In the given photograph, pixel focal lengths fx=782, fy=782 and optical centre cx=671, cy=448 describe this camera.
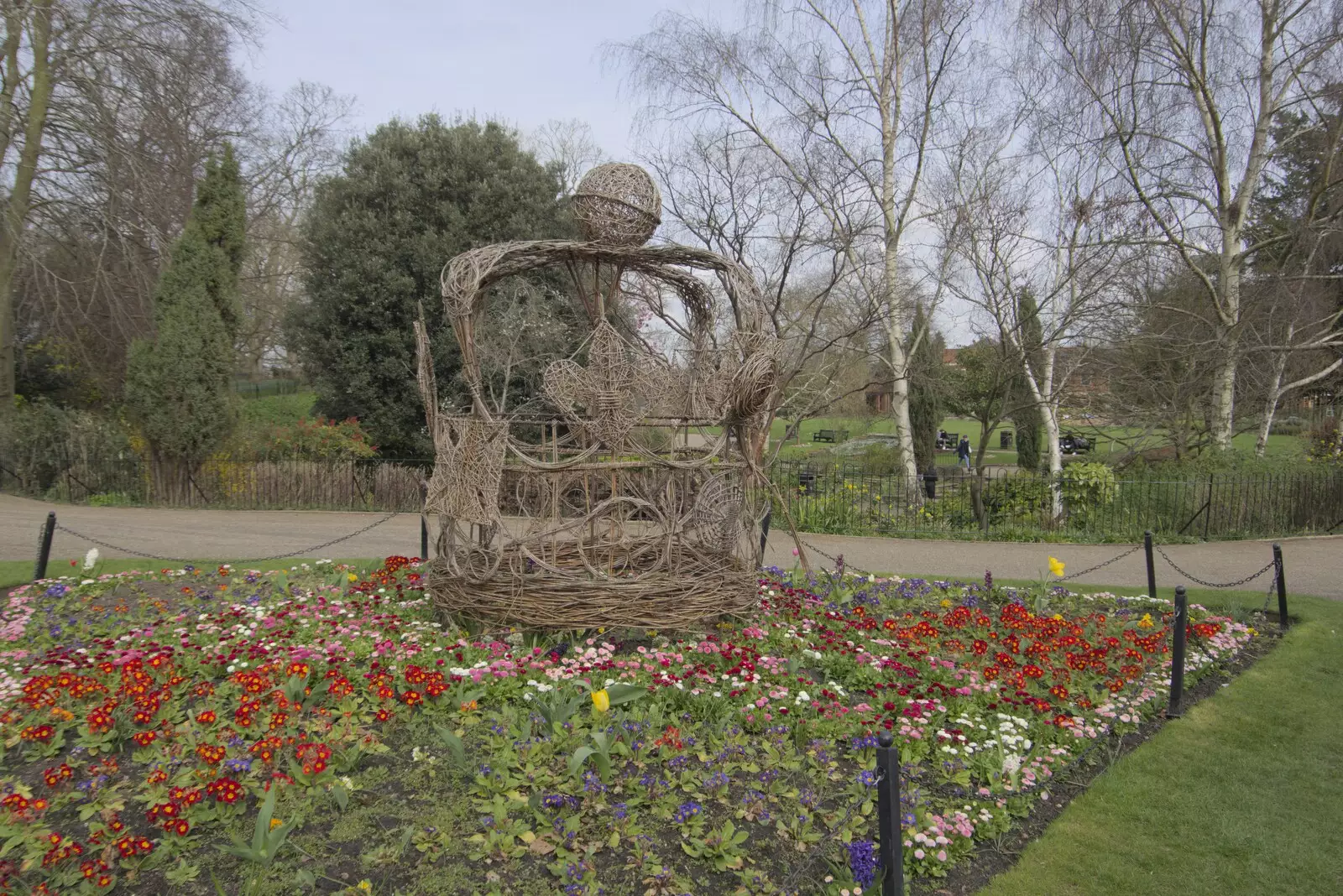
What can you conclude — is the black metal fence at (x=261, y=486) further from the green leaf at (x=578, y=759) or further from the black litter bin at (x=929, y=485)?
the green leaf at (x=578, y=759)

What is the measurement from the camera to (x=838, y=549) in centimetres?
1002

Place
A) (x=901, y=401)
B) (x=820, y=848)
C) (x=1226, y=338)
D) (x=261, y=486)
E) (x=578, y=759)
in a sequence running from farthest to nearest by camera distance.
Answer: (x=901, y=401) < (x=261, y=486) < (x=1226, y=338) < (x=578, y=759) < (x=820, y=848)

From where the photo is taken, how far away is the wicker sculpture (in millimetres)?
4691

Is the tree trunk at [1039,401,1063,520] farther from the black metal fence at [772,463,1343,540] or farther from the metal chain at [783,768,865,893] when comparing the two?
the metal chain at [783,768,865,893]

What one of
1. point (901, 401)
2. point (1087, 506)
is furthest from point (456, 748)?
point (901, 401)

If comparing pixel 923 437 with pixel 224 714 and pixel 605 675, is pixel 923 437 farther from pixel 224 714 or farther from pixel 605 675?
pixel 224 714

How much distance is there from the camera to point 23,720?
3.78 m

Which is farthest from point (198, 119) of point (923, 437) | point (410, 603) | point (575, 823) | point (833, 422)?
point (833, 422)

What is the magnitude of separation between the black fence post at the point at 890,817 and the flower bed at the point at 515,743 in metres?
0.29

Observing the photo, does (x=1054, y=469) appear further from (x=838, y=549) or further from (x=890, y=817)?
(x=890, y=817)

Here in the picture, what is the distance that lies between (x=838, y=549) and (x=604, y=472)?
5572mm

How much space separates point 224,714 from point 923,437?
1785cm

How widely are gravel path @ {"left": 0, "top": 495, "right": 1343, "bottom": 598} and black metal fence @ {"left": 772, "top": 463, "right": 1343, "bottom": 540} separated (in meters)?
0.50

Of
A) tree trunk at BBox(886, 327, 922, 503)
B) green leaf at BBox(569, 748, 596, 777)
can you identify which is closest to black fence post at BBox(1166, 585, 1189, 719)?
green leaf at BBox(569, 748, 596, 777)
